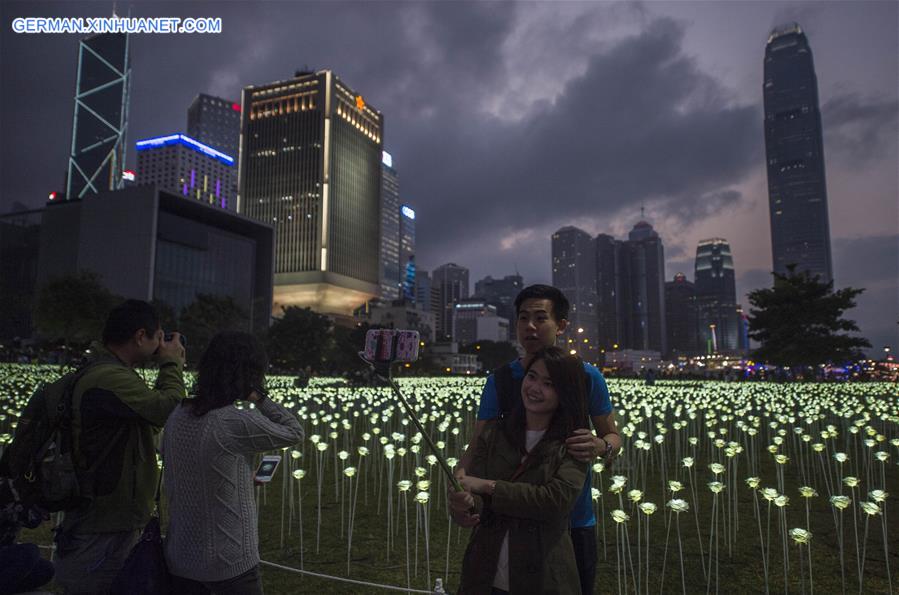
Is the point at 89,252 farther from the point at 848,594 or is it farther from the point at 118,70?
the point at 118,70

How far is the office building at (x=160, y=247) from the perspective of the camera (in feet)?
221

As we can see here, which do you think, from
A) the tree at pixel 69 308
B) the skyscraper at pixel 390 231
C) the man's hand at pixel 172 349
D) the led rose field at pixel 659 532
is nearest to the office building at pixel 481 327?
the skyscraper at pixel 390 231

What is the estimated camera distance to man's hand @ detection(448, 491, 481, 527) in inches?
83.2

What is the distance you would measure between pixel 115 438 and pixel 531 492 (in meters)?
2.08

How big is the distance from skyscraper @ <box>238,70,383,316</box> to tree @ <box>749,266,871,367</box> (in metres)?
97.3

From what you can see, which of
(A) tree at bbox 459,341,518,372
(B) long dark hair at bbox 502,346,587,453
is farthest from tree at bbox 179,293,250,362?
(A) tree at bbox 459,341,518,372

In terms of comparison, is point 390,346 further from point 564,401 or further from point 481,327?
point 481,327

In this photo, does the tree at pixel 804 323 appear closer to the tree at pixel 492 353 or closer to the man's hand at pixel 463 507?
the man's hand at pixel 463 507

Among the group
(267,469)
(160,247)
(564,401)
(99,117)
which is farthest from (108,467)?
(99,117)

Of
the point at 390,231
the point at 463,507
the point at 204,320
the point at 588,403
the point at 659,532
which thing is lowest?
the point at 659,532

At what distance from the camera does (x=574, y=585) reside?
2234mm

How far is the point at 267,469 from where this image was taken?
325 cm

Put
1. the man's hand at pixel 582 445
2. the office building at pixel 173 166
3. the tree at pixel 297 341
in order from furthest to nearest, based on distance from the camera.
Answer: the office building at pixel 173 166 < the tree at pixel 297 341 < the man's hand at pixel 582 445

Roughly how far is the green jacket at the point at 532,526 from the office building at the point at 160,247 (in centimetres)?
6471
